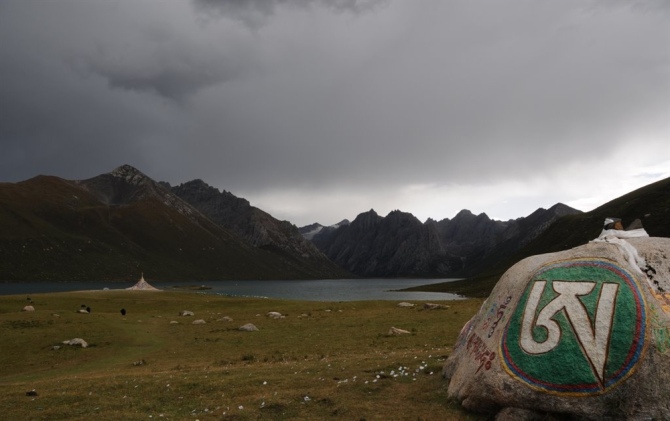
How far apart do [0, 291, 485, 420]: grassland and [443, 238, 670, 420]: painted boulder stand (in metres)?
1.98

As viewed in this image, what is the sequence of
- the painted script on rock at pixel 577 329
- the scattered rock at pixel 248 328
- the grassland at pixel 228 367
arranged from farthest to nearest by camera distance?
the scattered rock at pixel 248 328
the grassland at pixel 228 367
the painted script on rock at pixel 577 329

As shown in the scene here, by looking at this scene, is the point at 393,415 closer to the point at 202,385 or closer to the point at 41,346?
the point at 202,385

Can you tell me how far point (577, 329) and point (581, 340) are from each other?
1.33 feet

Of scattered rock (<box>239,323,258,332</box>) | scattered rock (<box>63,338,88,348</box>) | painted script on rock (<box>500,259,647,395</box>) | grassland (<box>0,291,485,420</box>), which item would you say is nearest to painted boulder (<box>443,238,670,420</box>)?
painted script on rock (<box>500,259,647,395</box>)

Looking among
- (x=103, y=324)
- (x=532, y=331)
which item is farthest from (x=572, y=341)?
(x=103, y=324)

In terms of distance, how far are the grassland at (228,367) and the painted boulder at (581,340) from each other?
1.98 m

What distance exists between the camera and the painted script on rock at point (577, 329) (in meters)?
12.9

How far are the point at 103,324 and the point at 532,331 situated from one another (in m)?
52.7

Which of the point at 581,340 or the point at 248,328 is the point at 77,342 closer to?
the point at 248,328

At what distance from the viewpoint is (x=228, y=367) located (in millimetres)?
28656

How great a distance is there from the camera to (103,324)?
51594mm

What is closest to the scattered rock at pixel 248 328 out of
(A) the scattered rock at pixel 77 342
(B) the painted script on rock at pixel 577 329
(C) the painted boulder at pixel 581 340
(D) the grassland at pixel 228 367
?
(D) the grassland at pixel 228 367

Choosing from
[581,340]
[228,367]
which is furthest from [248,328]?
[581,340]

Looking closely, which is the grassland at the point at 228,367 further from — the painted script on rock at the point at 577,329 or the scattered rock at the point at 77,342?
the painted script on rock at the point at 577,329
